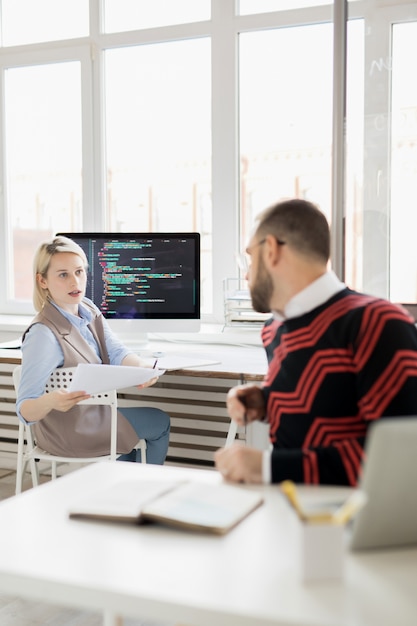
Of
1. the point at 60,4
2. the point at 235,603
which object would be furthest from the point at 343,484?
the point at 60,4

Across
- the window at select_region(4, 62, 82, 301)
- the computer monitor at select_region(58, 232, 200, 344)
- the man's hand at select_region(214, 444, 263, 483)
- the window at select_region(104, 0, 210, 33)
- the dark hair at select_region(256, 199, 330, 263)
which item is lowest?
the man's hand at select_region(214, 444, 263, 483)

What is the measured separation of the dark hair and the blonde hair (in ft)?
4.87

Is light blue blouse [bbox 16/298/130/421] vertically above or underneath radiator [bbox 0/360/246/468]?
above

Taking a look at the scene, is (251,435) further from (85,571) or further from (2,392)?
(85,571)

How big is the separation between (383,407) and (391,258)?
124 centimetres

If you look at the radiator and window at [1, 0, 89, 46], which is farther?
window at [1, 0, 89, 46]

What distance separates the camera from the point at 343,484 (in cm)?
137

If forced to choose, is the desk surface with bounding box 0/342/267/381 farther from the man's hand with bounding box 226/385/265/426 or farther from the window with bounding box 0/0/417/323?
the man's hand with bounding box 226/385/265/426

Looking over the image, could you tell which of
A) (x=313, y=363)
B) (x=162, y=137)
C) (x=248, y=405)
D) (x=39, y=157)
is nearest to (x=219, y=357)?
(x=162, y=137)

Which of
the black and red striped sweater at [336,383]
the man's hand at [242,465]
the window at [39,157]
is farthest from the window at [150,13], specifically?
the man's hand at [242,465]

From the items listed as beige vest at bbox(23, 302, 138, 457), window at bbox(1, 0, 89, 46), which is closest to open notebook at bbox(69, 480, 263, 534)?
beige vest at bbox(23, 302, 138, 457)

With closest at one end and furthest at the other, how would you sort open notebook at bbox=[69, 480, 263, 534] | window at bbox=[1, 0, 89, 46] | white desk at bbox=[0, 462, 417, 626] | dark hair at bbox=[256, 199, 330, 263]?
white desk at bbox=[0, 462, 417, 626] → open notebook at bbox=[69, 480, 263, 534] → dark hair at bbox=[256, 199, 330, 263] → window at bbox=[1, 0, 89, 46]

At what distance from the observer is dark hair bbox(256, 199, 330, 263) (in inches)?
68.0

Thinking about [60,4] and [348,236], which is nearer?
[348,236]
